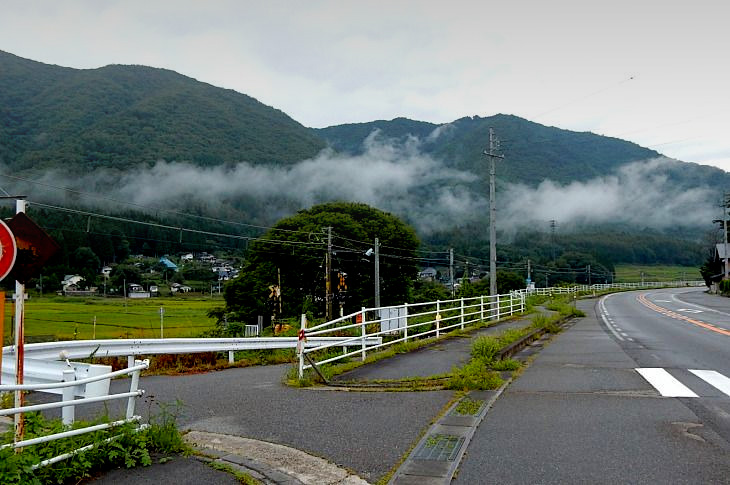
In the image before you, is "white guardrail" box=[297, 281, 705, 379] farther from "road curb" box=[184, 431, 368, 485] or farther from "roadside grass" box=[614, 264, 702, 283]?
"roadside grass" box=[614, 264, 702, 283]

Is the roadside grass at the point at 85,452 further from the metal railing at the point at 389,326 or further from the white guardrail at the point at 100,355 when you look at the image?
the metal railing at the point at 389,326

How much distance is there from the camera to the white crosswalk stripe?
8.52 metres

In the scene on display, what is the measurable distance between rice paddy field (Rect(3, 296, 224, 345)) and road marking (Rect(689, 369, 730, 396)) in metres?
29.6

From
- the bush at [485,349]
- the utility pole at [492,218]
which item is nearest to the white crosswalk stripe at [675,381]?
the bush at [485,349]

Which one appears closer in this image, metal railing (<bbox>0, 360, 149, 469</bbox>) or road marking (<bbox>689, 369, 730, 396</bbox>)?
metal railing (<bbox>0, 360, 149, 469</bbox>)

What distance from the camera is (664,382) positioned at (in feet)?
31.0

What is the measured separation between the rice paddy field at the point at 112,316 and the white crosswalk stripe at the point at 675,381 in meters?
29.1

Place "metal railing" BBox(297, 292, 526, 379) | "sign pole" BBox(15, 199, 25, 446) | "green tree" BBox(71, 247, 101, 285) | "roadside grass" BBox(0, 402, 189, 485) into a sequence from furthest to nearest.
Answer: "green tree" BBox(71, 247, 101, 285)
"metal railing" BBox(297, 292, 526, 379)
"sign pole" BBox(15, 199, 25, 446)
"roadside grass" BBox(0, 402, 189, 485)

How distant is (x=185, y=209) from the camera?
4432 inches

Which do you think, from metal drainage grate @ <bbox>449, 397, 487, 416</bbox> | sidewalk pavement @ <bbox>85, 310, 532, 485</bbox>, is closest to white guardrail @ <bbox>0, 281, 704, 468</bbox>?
sidewalk pavement @ <bbox>85, 310, 532, 485</bbox>

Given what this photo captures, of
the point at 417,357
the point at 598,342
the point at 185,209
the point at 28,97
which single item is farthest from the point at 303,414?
the point at 28,97

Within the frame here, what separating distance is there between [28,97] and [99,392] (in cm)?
22315

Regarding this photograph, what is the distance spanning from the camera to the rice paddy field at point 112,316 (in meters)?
39.5

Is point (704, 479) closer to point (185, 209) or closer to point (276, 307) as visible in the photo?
point (276, 307)
